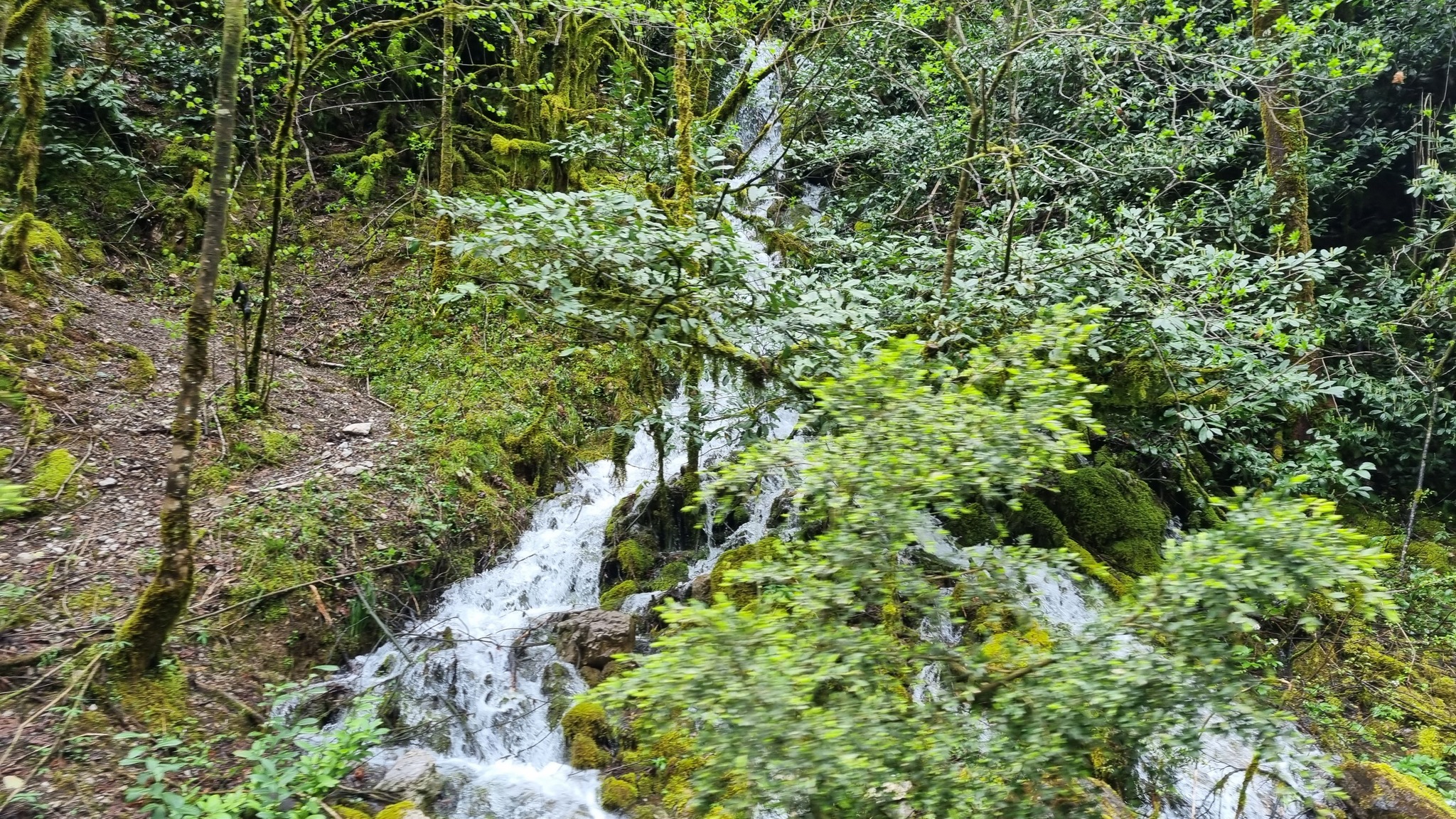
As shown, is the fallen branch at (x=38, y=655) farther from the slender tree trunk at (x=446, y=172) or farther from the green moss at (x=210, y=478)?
the slender tree trunk at (x=446, y=172)

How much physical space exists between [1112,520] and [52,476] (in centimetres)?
950

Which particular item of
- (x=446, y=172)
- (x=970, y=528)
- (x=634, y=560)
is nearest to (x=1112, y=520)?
(x=970, y=528)

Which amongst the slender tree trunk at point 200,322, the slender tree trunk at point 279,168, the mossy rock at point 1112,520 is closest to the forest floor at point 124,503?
→ the slender tree trunk at point 279,168

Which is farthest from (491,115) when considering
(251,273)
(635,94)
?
(251,273)

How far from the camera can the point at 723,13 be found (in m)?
7.00

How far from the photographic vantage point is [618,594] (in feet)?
23.5

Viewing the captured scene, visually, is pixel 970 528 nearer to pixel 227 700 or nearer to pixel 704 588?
pixel 704 588

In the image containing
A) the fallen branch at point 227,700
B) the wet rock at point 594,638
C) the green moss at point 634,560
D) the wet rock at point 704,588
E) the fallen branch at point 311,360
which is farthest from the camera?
the fallen branch at point 311,360

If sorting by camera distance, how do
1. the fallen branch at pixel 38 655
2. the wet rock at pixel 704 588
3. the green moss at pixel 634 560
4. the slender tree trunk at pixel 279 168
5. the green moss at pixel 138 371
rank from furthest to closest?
the green moss at pixel 634 560 < the green moss at pixel 138 371 < the slender tree trunk at pixel 279 168 < the wet rock at pixel 704 588 < the fallen branch at pixel 38 655

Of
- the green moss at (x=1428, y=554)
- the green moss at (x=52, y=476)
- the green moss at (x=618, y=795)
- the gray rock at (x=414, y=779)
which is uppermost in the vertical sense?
the green moss at (x=52, y=476)

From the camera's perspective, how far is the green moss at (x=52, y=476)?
5492 mm

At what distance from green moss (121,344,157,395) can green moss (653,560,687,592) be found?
17.9 ft

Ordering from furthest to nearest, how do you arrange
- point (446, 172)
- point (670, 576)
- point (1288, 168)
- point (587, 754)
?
point (446, 172), point (1288, 168), point (670, 576), point (587, 754)

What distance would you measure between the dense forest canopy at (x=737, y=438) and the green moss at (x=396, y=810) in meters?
0.04
